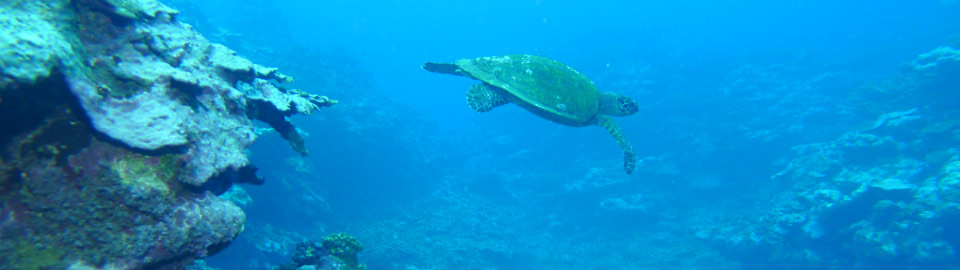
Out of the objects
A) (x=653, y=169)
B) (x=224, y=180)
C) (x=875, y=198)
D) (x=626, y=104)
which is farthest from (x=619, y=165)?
(x=224, y=180)

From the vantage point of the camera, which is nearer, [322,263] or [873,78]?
[322,263]

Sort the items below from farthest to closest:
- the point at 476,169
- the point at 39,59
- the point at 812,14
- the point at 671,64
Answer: the point at 812,14 → the point at 671,64 → the point at 476,169 → the point at 39,59

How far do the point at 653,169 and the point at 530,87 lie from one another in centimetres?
1522

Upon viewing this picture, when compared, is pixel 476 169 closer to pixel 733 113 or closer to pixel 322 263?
pixel 733 113

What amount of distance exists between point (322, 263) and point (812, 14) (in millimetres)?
54882

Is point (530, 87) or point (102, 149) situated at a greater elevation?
point (530, 87)

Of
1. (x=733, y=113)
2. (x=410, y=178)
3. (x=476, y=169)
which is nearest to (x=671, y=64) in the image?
(x=733, y=113)

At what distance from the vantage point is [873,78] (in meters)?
21.3

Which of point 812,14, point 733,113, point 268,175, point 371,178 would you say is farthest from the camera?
point 812,14

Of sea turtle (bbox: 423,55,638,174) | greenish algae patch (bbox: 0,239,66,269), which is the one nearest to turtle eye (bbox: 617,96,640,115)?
sea turtle (bbox: 423,55,638,174)

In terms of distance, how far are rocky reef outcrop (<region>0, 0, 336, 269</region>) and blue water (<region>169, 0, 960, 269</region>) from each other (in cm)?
1006

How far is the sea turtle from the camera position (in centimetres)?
620

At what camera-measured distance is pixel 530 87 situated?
6293mm

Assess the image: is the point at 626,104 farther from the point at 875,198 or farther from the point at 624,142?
the point at 875,198
